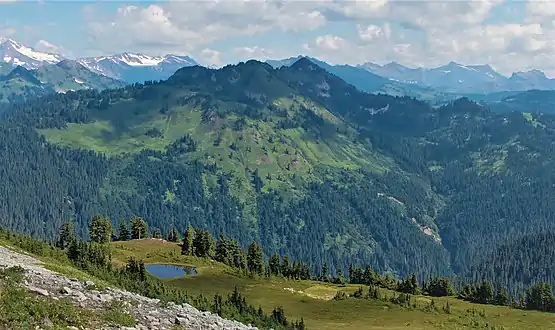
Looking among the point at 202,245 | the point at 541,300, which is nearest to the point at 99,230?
the point at 202,245

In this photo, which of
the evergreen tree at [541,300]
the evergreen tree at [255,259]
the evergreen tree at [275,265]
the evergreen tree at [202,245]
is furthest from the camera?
the evergreen tree at [275,265]

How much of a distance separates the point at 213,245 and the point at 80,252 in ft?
350

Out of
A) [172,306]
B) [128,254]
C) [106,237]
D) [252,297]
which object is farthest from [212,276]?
[172,306]

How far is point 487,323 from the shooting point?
4914 inches

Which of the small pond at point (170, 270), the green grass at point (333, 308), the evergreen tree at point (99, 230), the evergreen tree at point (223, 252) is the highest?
the evergreen tree at point (99, 230)

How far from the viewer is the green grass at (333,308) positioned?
11650 cm

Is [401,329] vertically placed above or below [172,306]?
below

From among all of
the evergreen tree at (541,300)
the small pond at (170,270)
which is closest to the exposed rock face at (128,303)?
the small pond at (170,270)

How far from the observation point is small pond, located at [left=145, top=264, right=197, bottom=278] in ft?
479

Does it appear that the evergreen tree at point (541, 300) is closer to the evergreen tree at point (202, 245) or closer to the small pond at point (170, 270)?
the evergreen tree at point (202, 245)

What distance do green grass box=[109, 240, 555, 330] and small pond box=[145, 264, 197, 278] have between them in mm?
2832

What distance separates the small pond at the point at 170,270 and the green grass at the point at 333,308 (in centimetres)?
283

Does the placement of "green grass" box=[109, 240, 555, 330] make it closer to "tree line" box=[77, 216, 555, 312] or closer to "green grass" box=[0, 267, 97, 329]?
"tree line" box=[77, 216, 555, 312]

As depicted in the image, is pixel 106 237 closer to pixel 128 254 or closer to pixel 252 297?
pixel 128 254
